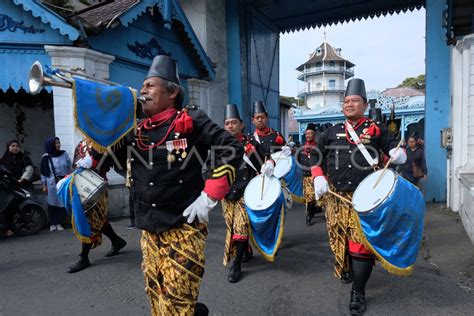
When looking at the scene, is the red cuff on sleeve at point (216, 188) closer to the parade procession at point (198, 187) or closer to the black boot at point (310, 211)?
the parade procession at point (198, 187)

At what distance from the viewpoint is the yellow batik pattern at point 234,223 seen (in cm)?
399

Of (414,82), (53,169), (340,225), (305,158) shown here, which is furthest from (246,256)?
(414,82)

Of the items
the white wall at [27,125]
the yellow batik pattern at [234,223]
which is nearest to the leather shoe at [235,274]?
the yellow batik pattern at [234,223]

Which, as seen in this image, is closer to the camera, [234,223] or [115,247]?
[234,223]

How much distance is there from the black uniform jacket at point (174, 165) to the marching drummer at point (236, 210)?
1.73 meters

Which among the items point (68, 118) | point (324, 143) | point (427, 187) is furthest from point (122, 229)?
point (427, 187)

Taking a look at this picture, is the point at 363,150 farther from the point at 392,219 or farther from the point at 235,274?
the point at 235,274

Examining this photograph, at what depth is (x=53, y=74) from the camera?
178 centimetres

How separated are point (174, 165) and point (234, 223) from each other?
6.58ft

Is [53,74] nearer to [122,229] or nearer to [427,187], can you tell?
[122,229]

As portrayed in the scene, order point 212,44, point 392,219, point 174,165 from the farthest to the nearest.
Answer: point 212,44
point 392,219
point 174,165

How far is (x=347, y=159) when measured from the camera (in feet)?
11.2

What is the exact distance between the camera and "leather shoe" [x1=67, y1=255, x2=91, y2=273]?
13.9 ft

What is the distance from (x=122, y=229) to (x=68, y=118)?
2203 mm
